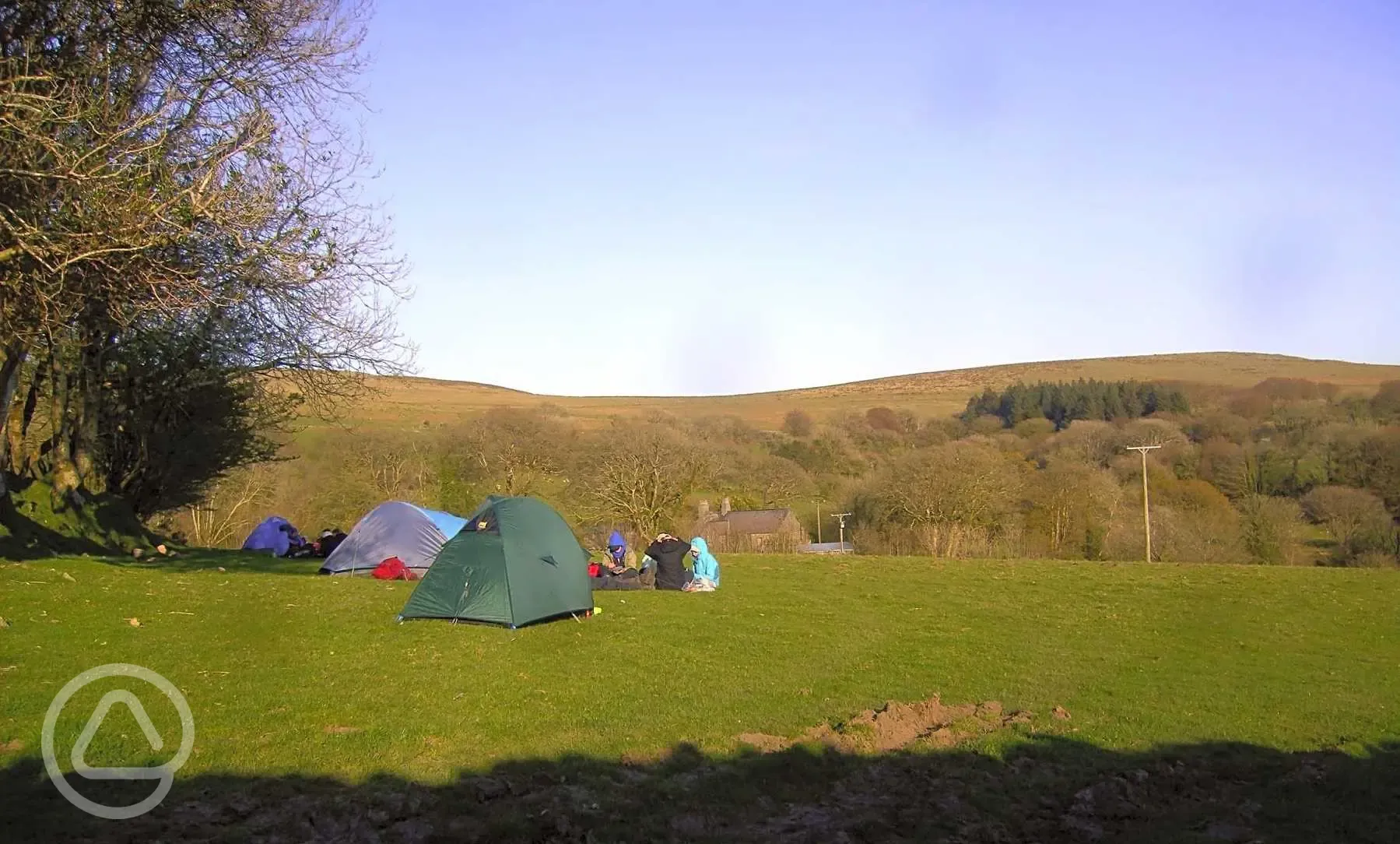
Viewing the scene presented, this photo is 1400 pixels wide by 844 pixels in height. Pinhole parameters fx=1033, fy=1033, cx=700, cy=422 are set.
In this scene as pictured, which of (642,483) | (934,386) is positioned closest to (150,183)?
(642,483)

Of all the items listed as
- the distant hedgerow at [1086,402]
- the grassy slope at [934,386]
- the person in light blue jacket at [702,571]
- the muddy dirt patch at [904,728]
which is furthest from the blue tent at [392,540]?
the distant hedgerow at [1086,402]

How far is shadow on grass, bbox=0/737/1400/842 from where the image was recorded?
6.19 m

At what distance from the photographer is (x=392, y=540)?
71.0 feet

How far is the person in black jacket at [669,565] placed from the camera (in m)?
19.7

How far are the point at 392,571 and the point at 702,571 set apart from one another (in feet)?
19.7

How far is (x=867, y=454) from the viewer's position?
85812 millimetres

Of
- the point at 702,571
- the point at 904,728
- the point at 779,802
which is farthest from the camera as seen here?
the point at 702,571

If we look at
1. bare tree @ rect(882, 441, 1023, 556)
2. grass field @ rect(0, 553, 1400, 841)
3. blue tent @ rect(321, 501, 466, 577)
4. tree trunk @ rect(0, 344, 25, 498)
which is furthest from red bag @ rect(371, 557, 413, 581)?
bare tree @ rect(882, 441, 1023, 556)

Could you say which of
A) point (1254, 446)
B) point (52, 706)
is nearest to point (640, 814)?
point (52, 706)

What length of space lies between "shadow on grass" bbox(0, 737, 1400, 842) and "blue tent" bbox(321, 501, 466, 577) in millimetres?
14276

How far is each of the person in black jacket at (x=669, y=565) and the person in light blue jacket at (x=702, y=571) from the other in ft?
0.43

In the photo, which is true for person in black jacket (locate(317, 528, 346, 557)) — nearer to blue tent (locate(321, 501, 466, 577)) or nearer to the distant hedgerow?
blue tent (locate(321, 501, 466, 577))

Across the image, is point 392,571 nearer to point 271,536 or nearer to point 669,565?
point 669,565

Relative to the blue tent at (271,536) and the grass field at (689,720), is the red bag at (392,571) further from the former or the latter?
the blue tent at (271,536)
